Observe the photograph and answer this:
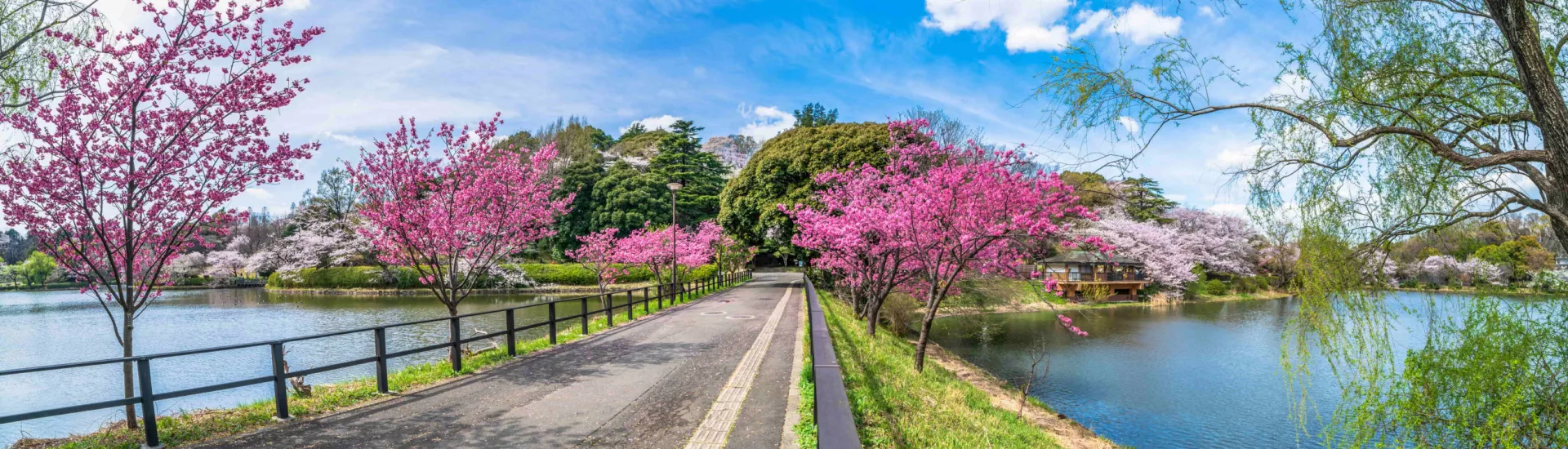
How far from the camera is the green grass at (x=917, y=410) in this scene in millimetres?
6023

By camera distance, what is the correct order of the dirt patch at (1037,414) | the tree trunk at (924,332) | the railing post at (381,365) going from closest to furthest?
the railing post at (381,365) → the dirt patch at (1037,414) → the tree trunk at (924,332)

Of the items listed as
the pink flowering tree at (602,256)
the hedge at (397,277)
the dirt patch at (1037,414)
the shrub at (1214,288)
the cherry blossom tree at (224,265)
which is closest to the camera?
the dirt patch at (1037,414)

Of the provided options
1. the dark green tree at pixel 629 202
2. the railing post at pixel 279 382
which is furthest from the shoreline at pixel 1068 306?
the railing post at pixel 279 382

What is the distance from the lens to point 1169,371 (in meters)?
17.9

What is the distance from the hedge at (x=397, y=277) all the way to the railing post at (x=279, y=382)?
116 ft

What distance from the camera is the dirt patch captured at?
1045cm

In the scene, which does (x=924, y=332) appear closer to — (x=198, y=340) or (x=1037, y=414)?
(x=1037, y=414)

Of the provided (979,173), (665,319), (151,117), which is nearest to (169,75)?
(151,117)

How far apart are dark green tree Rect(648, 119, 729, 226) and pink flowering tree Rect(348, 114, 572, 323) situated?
34.0 m

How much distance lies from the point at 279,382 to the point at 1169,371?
20.4 metres

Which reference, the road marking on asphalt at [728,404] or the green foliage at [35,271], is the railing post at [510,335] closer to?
the road marking on asphalt at [728,404]

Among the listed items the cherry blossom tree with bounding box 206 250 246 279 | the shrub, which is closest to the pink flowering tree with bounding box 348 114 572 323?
the shrub

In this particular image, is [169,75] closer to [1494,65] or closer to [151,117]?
[151,117]

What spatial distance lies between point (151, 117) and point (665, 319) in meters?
10.4
